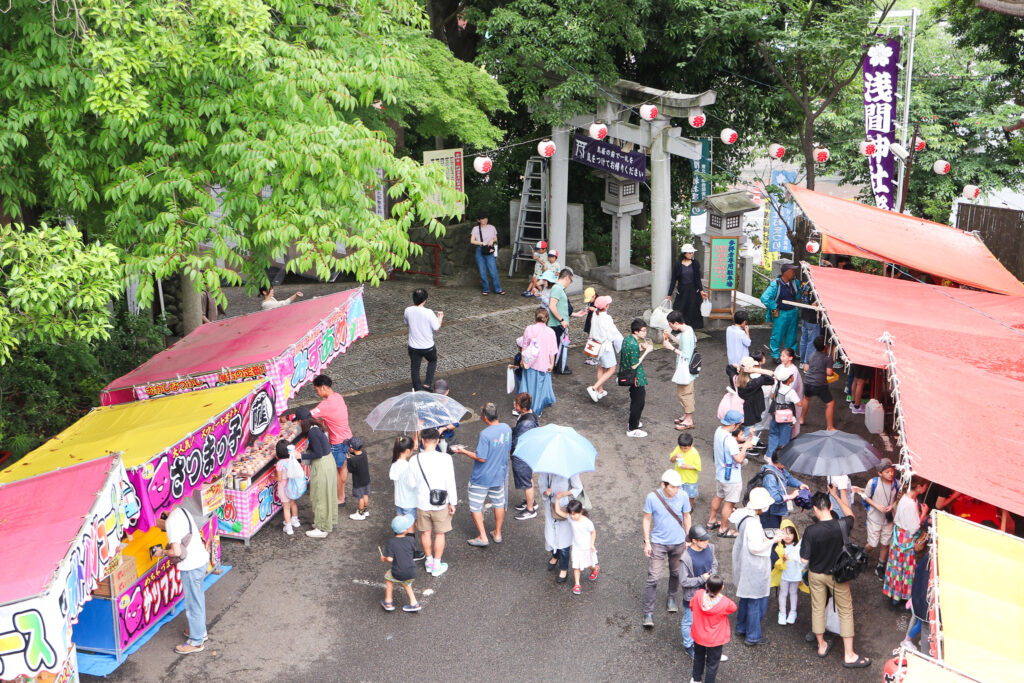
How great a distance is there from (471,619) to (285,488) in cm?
268

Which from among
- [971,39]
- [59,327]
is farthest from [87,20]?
[971,39]

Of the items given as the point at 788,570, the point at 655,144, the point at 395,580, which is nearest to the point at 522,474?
the point at 395,580

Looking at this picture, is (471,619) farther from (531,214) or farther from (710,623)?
(531,214)

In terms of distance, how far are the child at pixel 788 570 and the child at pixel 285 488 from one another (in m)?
5.22

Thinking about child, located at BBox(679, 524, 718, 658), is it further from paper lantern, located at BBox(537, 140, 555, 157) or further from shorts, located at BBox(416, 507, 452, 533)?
paper lantern, located at BBox(537, 140, 555, 157)

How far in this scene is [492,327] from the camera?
1769 cm

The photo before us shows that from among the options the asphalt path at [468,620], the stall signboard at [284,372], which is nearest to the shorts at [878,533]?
the asphalt path at [468,620]

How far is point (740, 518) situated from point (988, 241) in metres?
10.1

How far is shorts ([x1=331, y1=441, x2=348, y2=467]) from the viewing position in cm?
1102

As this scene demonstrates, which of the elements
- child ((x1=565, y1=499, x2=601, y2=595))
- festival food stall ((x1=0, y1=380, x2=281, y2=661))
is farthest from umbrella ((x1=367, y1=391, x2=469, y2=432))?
child ((x1=565, y1=499, x2=601, y2=595))

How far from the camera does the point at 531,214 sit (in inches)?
827

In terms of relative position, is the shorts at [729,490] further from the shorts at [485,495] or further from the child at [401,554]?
the child at [401,554]

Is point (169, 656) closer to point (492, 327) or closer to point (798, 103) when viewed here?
point (492, 327)

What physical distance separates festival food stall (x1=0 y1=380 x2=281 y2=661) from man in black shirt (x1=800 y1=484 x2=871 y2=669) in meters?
5.63
